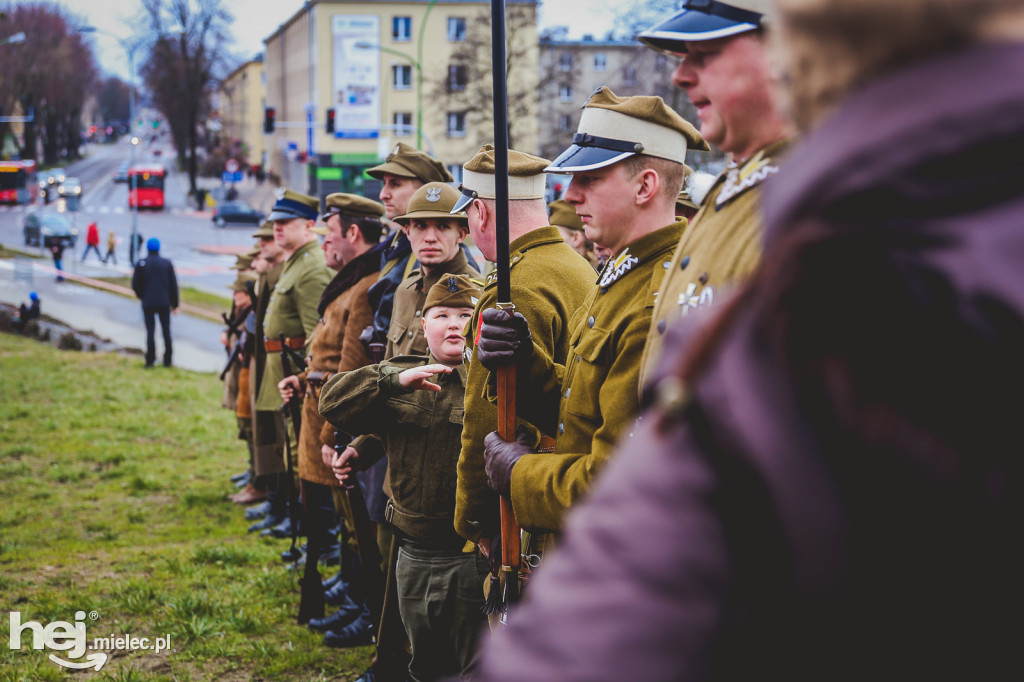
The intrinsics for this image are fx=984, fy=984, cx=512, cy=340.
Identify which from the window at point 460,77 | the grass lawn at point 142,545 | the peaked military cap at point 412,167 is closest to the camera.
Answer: the grass lawn at point 142,545

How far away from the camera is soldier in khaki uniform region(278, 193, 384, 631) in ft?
18.5

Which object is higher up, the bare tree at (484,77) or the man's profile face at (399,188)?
the bare tree at (484,77)

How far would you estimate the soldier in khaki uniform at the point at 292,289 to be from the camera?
7176 mm

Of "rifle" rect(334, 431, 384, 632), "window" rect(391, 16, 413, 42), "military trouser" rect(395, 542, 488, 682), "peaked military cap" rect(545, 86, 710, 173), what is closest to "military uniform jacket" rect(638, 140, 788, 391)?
"peaked military cap" rect(545, 86, 710, 173)

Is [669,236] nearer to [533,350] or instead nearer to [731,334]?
[533,350]

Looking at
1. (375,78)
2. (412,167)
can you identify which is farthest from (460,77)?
(412,167)

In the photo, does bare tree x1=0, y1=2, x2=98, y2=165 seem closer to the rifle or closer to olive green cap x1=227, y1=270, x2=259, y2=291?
olive green cap x1=227, y1=270, x2=259, y2=291

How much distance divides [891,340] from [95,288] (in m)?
30.4

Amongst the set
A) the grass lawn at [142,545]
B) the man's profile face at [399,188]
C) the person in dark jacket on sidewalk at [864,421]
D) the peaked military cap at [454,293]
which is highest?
the man's profile face at [399,188]

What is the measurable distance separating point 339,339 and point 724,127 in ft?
13.9

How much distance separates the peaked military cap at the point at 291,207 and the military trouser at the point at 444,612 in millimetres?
4012

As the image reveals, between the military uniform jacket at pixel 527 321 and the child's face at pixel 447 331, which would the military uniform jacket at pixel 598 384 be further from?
the child's face at pixel 447 331

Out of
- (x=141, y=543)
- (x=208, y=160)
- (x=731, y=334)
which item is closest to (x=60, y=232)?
(x=141, y=543)

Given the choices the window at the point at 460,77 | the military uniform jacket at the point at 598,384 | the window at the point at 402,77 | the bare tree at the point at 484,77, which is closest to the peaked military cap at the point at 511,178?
the military uniform jacket at the point at 598,384
